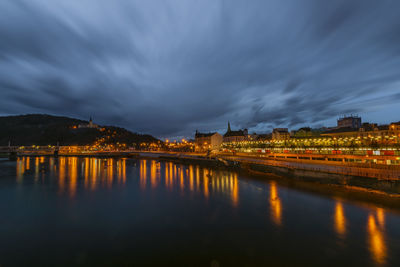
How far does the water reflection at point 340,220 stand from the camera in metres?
15.0

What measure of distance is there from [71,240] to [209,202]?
14325 mm

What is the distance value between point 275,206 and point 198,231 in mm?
10462


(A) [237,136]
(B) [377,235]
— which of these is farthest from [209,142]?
(B) [377,235]

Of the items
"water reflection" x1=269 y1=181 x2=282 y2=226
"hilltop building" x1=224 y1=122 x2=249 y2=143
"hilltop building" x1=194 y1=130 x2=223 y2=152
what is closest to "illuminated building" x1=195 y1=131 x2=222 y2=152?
"hilltop building" x1=194 y1=130 x2=223 y2=152

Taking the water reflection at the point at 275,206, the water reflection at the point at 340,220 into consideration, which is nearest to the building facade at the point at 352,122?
the water reflection at the point at 275,206

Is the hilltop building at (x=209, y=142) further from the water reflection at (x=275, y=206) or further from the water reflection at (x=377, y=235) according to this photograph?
the water reflection at (x=377, y=235)

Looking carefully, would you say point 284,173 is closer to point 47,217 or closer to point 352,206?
point 352,206

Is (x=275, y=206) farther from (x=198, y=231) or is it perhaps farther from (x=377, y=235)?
(x=198, y=231)

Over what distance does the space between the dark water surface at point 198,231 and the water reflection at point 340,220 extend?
0.08 m

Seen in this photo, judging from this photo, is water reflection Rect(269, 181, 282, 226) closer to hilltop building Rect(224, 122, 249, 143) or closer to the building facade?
hilltop building Rect(224, 122, 249, 143)

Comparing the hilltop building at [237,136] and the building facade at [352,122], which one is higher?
the building facade at [352,122]

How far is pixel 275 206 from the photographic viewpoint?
21438 mm

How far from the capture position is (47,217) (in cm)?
1866

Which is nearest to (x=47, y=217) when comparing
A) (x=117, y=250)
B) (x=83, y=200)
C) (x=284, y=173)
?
(x=83, y=200)
